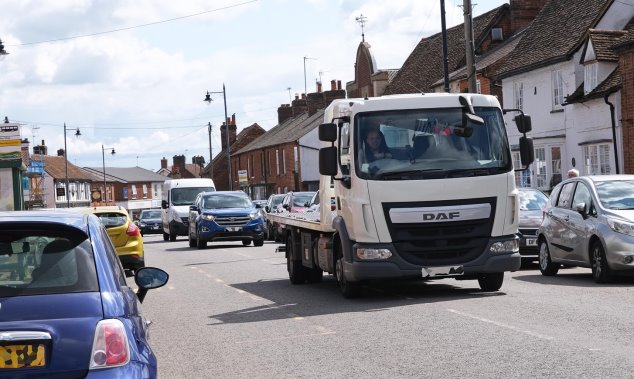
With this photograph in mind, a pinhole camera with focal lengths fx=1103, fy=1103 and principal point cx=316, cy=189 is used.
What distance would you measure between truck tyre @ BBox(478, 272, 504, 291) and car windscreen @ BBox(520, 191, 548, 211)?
22.4 feet

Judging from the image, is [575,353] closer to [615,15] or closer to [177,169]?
[615,15]

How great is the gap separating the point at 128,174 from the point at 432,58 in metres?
107

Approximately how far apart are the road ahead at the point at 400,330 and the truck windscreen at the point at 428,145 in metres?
1.78

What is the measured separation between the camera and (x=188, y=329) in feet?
43.2

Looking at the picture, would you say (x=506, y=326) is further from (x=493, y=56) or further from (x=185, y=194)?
(x=493, y=56)

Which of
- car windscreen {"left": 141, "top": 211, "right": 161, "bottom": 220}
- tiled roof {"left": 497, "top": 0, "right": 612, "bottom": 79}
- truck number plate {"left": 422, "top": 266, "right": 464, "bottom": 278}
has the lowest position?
truck number plate {"left": 422, "top": 266, "right": 464, "bottom": 278}

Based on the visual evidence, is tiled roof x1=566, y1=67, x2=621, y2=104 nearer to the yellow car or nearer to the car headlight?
the yellow car

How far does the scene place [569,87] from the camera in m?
39.1

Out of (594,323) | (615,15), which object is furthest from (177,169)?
(594,323)

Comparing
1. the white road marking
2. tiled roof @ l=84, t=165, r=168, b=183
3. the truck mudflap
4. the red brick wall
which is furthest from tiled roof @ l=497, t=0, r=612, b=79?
tiled roof @ l=84, t=165, r=168, b=183

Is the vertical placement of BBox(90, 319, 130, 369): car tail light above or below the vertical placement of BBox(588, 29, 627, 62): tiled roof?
below

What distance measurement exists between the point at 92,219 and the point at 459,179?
9167 millimetres

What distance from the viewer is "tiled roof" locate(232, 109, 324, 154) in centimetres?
8156

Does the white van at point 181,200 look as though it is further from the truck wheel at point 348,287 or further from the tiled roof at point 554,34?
the truck wheel at point 348,287
